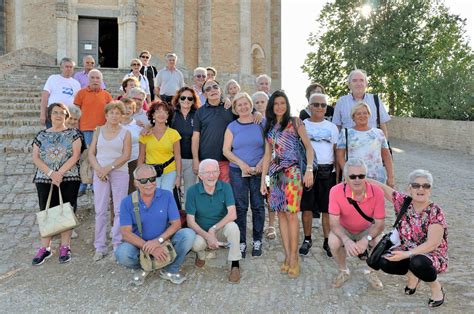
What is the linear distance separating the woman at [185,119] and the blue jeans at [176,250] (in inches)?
44.2

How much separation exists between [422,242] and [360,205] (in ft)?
2.27

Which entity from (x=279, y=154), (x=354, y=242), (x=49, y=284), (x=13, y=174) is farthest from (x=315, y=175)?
(x=13, y=174)

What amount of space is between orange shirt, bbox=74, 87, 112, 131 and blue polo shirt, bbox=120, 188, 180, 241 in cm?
252

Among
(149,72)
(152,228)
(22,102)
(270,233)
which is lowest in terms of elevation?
(270,233)

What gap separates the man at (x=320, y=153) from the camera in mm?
5281

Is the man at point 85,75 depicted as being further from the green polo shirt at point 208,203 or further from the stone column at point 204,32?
the stone column at point 204,32

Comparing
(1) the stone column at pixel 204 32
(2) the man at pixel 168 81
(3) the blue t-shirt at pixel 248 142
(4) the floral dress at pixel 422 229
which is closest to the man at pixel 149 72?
(2) the man at pixel 168 81

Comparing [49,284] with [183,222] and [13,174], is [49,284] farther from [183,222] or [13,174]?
[13,174]

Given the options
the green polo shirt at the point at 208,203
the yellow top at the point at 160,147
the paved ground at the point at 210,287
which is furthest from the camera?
the yellow top at the point at 160,147

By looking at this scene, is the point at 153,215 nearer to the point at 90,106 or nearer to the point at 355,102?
the point at 90,106

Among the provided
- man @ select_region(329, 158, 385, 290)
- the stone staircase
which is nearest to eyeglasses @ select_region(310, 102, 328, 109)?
man @ select_region(329, 158, 385, 290)

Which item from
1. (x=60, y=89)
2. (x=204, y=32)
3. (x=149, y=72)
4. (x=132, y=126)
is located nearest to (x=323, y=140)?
(x=132, y=126)

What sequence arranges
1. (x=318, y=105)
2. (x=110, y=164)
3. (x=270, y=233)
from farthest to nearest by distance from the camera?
(x=270, y=233), (x=110, y=164), (x=318, y=105)

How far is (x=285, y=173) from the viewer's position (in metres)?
4.90
